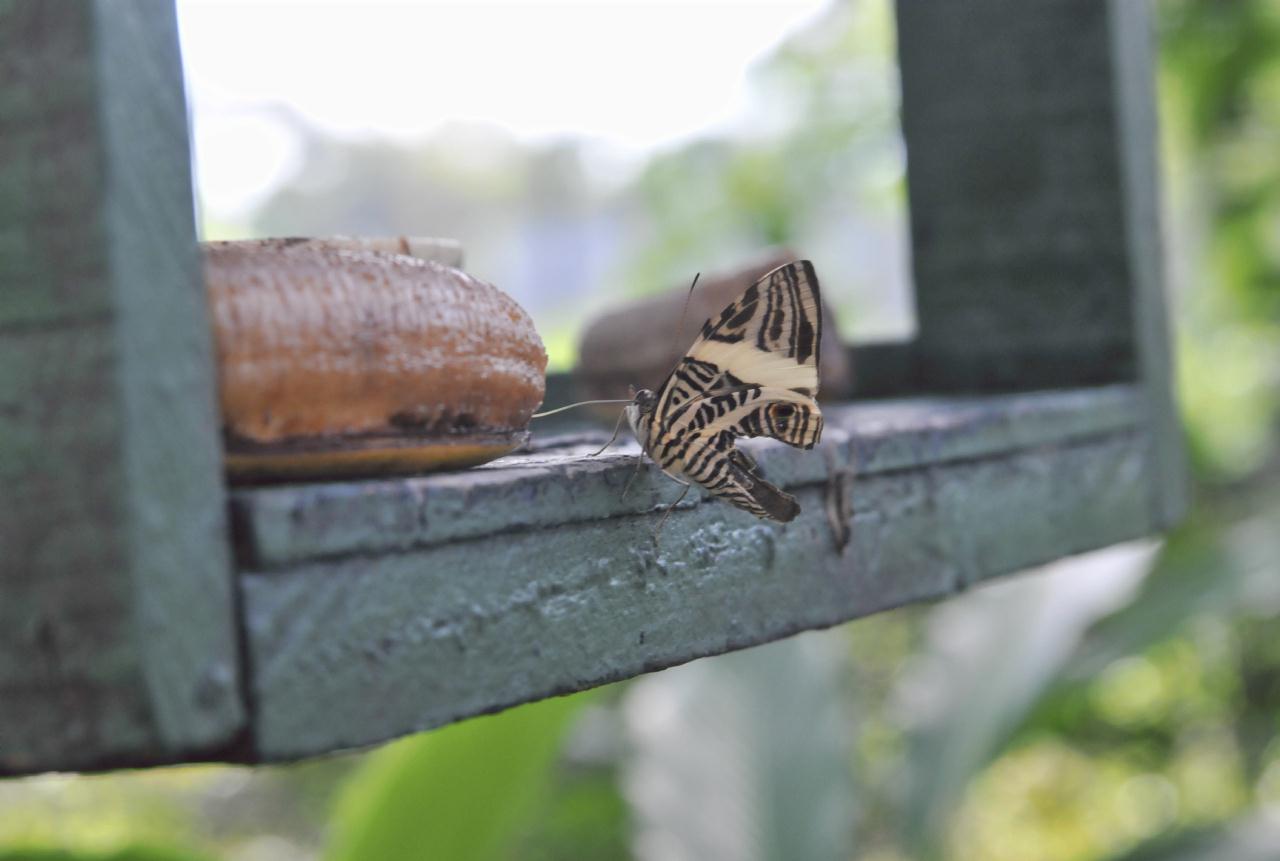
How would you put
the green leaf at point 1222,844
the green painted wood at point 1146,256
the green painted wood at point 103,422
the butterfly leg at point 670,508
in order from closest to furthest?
the green painted wood at point 103,422, the butterfly leg at point 670,508, the green painted wood at point 1146,256, the green leaf at point 1222,844

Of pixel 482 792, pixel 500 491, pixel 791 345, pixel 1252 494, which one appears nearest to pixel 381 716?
pixel 500 491

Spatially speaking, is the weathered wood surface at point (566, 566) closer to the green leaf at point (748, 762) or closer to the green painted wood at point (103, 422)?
the green painted wood at point (103, 422)

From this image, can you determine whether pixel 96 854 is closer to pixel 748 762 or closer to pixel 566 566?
pixel 566 566

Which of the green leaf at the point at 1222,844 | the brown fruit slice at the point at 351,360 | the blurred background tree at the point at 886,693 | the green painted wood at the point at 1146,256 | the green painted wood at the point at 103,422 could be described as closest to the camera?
the green painted wood at the point at 103,422

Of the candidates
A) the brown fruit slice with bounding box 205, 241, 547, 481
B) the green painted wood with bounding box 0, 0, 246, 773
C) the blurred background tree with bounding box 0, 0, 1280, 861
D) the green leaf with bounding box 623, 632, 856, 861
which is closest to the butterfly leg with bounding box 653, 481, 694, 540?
the brown fruit slice with bounding box 205, 241, 547, 481

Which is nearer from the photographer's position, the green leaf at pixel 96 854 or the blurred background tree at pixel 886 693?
the green leaf at pixel 96 854

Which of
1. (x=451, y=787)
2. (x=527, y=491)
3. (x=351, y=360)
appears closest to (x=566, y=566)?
(x=527, y=491)

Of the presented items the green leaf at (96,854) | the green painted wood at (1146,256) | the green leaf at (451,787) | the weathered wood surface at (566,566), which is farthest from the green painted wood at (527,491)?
the green leaf at (96,854)
